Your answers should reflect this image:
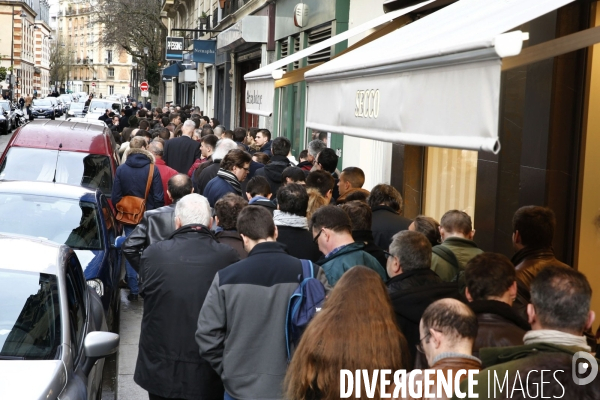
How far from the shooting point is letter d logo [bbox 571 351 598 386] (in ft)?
9.23

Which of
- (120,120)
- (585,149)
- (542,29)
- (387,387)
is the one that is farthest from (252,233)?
(120,120)

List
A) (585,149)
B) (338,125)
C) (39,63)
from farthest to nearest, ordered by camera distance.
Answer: (39,63) < (585,149) < (338,125)

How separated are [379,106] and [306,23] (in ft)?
39.7

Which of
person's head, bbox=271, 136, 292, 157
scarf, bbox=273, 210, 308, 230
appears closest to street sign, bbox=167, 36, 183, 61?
person's head, bbox=271, 136, 292, 157

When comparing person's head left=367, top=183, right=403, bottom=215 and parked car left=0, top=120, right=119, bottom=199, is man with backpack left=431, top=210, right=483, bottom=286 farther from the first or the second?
parked car left=0, top=120, right=119, bottom=199

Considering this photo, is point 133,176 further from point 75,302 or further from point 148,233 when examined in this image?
point 75,302

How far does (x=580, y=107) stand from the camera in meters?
6.66

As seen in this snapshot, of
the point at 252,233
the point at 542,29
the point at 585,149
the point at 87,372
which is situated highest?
the point at 542,29

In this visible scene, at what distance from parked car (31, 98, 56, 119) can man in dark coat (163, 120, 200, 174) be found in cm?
5023

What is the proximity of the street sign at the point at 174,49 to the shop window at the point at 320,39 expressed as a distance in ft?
71.0

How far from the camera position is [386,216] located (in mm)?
7109

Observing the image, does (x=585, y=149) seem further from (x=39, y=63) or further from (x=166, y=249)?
(x=39, y=63)

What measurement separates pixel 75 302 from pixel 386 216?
9.06 ft

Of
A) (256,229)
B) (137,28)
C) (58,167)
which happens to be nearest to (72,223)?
(58,167)
